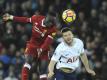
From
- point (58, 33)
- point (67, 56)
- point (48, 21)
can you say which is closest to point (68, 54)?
point (67, 56)

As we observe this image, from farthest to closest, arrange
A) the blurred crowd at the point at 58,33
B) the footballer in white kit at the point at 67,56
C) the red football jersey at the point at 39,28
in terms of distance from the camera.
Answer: the blurred crowd at the point at 58,33 → the red football jersey at the point at 39,28 → the footballer in white kit at the point at 67,56

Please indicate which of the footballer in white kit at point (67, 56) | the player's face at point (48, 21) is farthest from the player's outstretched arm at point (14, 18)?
the footballer in white kit at point (67, 56)

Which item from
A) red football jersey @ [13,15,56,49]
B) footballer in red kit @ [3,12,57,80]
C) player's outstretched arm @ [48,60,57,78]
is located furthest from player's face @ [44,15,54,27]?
player's outstretched arm @ [48,60,57,78]

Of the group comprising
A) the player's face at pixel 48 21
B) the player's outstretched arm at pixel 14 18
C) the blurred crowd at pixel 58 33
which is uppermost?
the player's outstretched arm at pixel 14 18

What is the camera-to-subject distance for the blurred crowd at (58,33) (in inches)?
914

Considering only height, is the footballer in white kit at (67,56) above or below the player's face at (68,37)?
below

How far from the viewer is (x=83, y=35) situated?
24.5m

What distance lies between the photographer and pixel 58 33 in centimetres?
2391

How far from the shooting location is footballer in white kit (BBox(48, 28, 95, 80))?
56.9 feet

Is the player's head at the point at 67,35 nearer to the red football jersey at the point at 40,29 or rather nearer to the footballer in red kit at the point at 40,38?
the footballer in red kit at the point at 40,38

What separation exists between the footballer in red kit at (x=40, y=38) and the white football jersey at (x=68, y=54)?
126 centimetres

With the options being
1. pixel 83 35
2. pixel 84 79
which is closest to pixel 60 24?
pixel 83 35

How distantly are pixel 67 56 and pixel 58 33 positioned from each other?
6.34 metres

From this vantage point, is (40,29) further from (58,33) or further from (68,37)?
(58,33)
